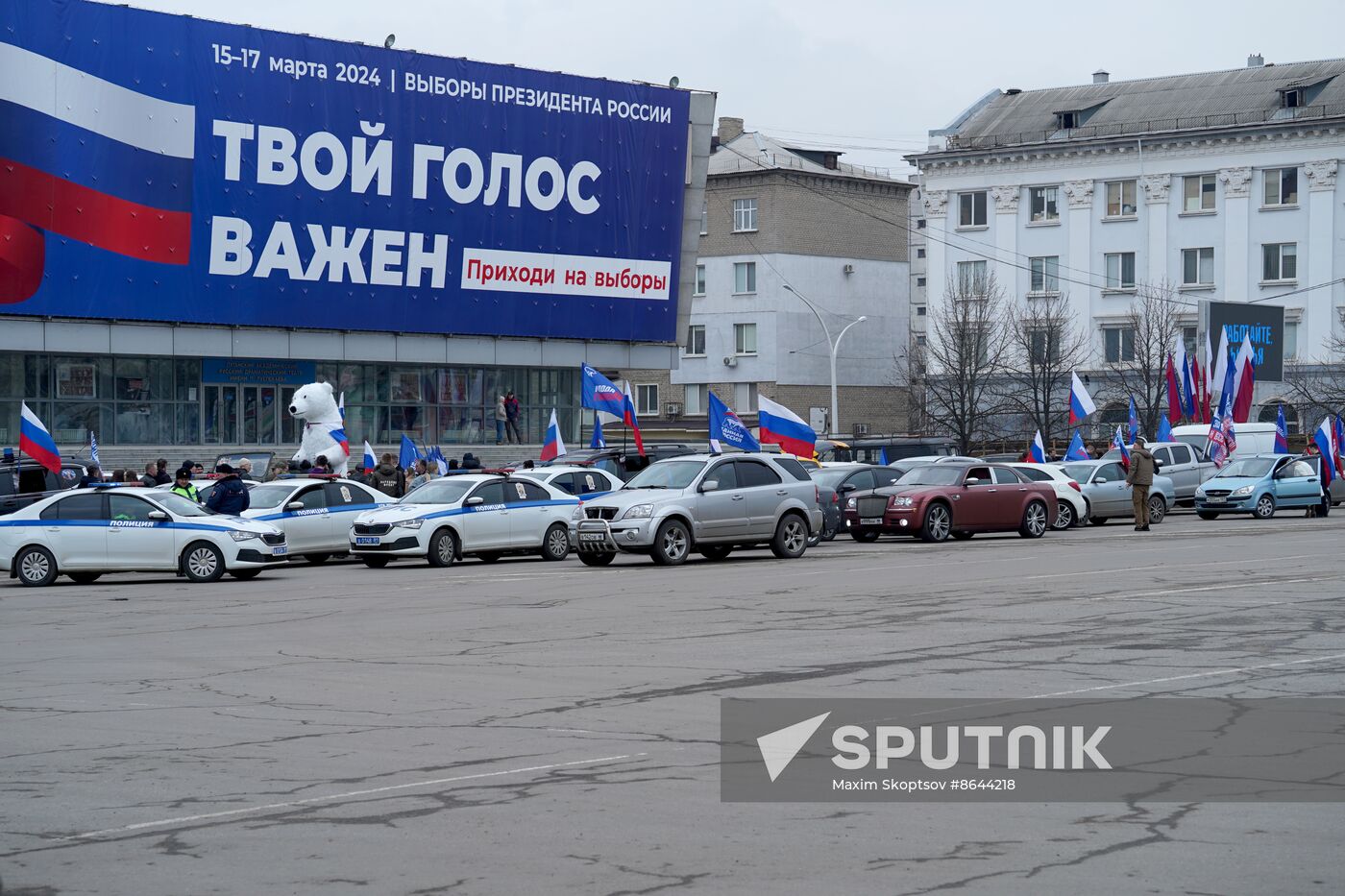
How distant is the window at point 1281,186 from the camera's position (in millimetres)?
75875

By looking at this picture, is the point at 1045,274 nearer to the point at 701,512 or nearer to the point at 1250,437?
the point at 1250,437

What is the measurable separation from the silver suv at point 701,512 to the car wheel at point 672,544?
0.05 feet

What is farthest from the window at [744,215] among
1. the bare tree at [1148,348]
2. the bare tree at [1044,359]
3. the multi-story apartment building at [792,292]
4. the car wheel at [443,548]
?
the car wheel at [443,548]

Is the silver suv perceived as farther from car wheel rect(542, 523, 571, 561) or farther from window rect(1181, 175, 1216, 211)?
window rect(1181, 175, 1216, 211)

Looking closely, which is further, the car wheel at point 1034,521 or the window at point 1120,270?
the window at point 1120,270

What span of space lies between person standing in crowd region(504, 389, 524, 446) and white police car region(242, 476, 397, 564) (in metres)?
26.5

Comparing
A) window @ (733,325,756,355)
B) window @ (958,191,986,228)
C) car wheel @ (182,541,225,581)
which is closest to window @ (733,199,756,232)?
window @ (733,325,756,355)

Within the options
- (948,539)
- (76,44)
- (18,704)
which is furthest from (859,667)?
(76,44)

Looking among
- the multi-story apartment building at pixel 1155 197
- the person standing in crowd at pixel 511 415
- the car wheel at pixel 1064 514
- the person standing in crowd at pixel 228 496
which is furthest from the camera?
the multi-story apartment building at pixel 1155 197

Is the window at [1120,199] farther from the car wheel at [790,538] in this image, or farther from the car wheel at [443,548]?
the car wheel at [443,548]

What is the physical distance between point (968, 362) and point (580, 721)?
6589cm

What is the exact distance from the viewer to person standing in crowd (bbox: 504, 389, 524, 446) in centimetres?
5541

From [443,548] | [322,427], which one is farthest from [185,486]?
[322,427]

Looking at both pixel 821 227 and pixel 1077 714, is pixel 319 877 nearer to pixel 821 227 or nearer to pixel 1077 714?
pixel 1077 714
